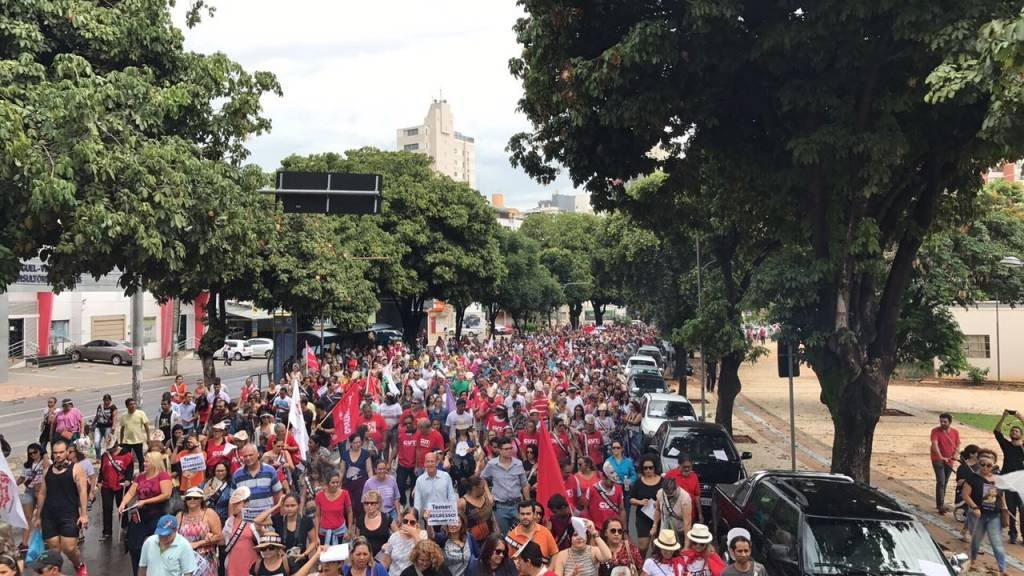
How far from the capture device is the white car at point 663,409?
54.6 feet

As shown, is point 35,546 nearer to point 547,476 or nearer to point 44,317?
point 547,476

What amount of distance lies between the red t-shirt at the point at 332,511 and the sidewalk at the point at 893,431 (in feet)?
26.6

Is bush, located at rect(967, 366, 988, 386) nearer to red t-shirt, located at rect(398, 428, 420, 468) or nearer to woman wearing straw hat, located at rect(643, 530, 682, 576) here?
red t-shirt, located at rect(398, 428, 420, 468)

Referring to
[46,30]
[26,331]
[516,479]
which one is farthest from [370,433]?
[26,331]

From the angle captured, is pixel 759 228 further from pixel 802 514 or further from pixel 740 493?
pixel 802 514

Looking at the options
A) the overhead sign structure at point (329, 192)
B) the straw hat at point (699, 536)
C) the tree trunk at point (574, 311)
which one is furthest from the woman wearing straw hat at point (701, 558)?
the tree trunk at point (574, 311)

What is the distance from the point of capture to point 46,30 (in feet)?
35.8

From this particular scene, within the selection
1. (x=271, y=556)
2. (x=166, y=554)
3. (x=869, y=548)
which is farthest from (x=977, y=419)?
(x=166, y=554)

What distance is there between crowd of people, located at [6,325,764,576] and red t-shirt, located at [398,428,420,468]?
0.02 metres

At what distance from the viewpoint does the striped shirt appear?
796 centimetres

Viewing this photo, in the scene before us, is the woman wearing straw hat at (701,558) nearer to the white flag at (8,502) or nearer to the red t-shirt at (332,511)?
the red t-shirt at (332,511)

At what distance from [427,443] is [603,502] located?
9.96ft

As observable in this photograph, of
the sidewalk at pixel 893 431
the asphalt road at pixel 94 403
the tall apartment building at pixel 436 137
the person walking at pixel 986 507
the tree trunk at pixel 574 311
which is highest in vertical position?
the tall apartment building at pixel 436 137

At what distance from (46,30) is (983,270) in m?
26.2
